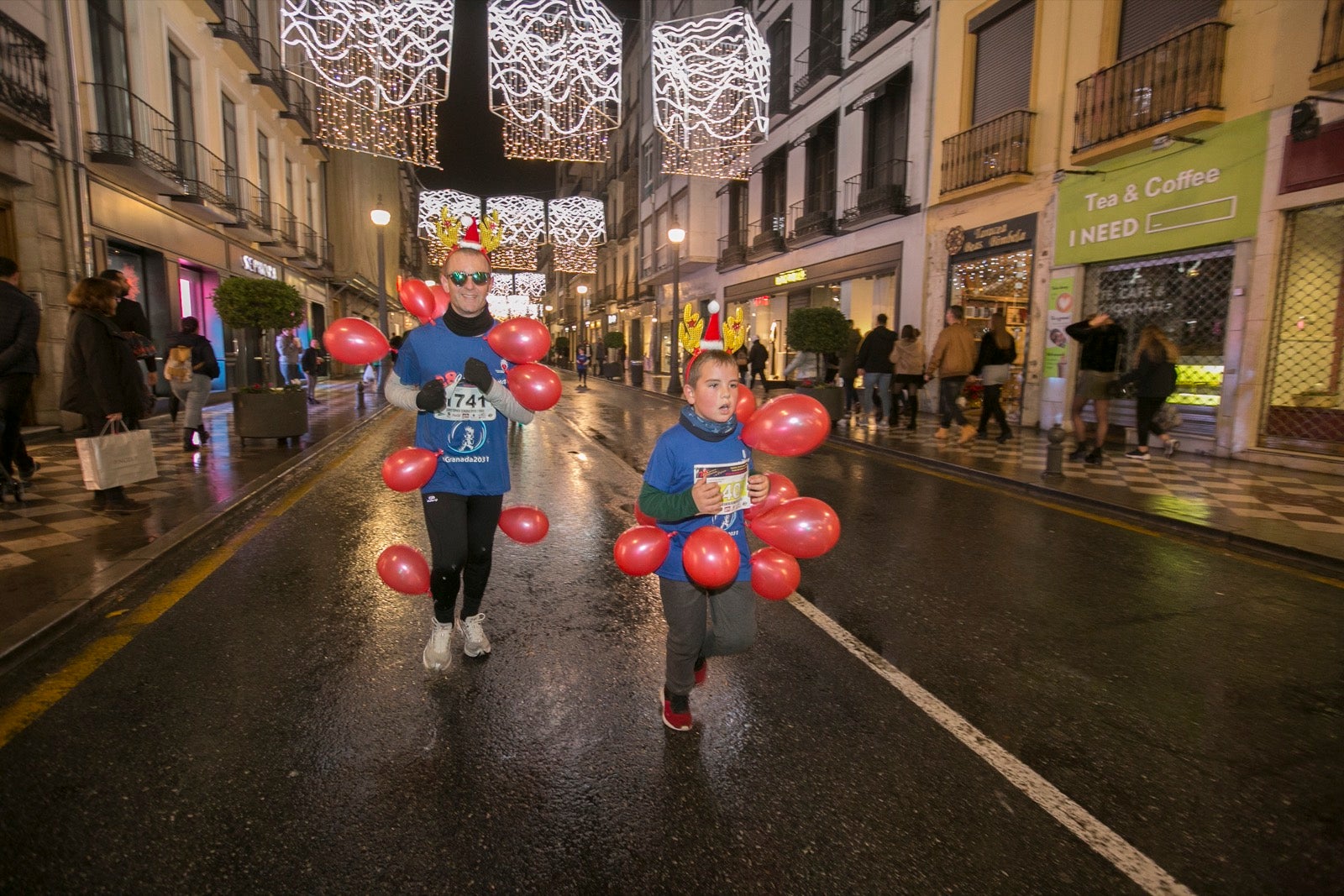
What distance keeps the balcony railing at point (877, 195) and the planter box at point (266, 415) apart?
1375 cm

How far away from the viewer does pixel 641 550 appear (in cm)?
256

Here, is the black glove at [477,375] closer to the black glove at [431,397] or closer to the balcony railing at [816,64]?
the black glove at [431,397]

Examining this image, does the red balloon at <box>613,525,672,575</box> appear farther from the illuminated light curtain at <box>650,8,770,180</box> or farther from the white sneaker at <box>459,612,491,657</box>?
the illuminated light curtain at <box>650,8,770,180</box>

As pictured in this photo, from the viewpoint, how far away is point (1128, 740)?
8.93 ft

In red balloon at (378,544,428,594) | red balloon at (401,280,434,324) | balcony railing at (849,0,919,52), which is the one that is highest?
balcony railing at (849,0,919,52)

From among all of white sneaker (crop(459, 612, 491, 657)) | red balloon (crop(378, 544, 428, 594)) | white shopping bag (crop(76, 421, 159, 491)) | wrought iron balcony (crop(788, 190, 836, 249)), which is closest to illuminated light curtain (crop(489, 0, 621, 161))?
white shopping bag (crop(76, 421, 159, 491))

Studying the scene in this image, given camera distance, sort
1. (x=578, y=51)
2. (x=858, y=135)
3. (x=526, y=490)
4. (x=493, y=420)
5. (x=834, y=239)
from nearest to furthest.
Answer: (x=493, y=420)
(x=526, y=490)
(x=578, y=51)
(x=858, y=135)
(x=834, y=239)

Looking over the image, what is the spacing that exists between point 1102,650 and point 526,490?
551cm

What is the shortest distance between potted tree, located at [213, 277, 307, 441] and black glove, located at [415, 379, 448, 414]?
8283mm

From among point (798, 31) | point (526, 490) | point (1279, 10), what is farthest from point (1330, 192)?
point (798, 31)

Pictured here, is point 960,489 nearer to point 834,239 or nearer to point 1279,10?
point 1279,10

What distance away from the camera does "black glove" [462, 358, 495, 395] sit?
9.37 ft

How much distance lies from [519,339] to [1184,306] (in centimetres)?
1180

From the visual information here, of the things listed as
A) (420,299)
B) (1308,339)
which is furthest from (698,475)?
(1308,339)
